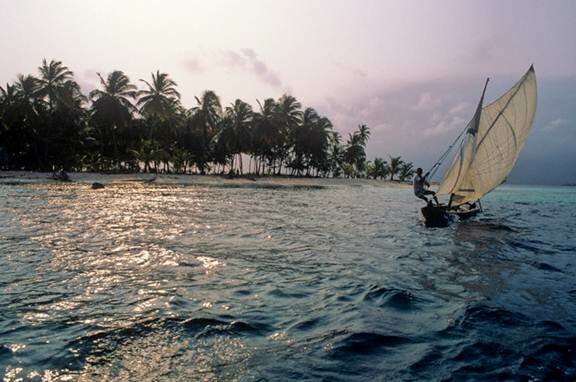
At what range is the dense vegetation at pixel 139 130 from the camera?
213 ft

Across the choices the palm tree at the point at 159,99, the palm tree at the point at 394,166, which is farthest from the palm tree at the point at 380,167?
the palm tree at the point at 159,99

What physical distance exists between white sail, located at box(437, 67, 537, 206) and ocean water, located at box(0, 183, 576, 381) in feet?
29.6

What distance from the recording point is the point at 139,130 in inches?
3076

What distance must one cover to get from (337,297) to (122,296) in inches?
173

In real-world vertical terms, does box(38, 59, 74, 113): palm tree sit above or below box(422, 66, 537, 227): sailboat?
above

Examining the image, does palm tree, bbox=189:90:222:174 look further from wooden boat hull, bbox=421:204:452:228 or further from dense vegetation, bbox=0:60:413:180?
wooden boat hull, bbox=421:204:452:228

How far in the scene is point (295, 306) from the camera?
7410 millimetres

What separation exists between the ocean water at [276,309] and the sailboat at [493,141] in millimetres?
8982

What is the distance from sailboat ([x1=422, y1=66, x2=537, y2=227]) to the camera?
2259cm

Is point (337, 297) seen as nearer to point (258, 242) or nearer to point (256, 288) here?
point (256, 288)

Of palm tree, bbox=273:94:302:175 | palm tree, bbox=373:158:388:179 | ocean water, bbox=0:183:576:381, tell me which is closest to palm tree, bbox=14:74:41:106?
palm tree, bbox=273:94:302:175

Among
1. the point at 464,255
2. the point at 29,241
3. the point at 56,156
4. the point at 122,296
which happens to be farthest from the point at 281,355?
the point at 56,156

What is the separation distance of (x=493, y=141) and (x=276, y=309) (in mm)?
21030

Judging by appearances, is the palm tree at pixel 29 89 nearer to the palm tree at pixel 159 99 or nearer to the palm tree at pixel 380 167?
the palm tree at pixel 159 99
